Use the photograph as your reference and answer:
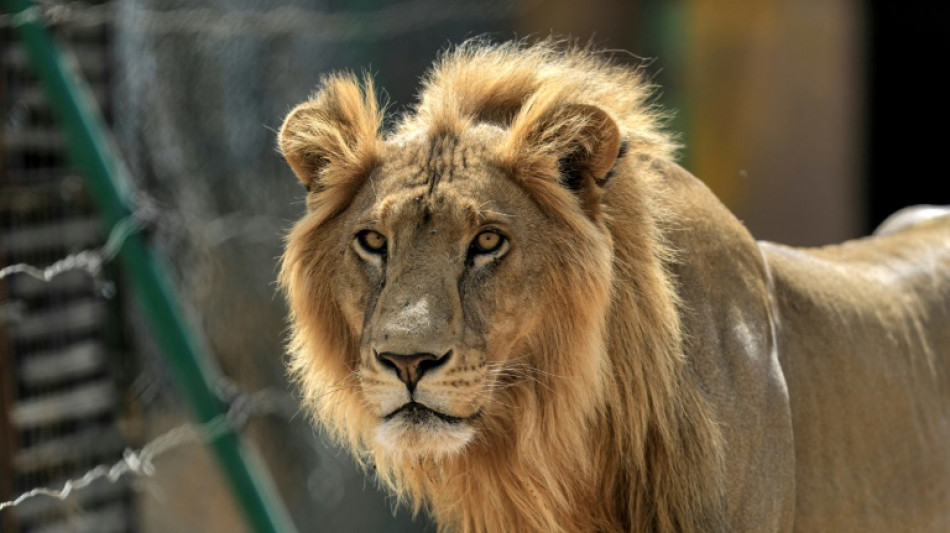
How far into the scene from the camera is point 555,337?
2494mm

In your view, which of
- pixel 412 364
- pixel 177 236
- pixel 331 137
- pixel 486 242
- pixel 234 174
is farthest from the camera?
pixel 234 174

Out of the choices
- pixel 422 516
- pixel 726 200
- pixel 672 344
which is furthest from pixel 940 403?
pixel 726 200

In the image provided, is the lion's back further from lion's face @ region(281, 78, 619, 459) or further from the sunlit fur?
lion's face @ region(281, 78, 619, 459)

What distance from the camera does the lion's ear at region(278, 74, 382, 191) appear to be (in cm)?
263

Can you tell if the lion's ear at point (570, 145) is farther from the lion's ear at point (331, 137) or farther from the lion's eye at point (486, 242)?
the lion's ear at point (331, 137)

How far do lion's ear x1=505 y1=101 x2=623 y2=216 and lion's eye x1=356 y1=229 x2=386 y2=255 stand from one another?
1.03 feet

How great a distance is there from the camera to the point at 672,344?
2.58m

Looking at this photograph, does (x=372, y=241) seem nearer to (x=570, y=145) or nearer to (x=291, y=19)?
(x=570, y=145)

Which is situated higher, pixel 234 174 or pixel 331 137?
pixel 331 137

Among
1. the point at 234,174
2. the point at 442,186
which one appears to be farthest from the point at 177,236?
the point at 442,186

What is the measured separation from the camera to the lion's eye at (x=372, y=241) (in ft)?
8.19

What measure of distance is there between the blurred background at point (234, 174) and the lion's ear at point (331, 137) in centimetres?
32

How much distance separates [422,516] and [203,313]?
1515mm

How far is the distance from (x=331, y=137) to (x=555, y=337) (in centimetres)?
68
